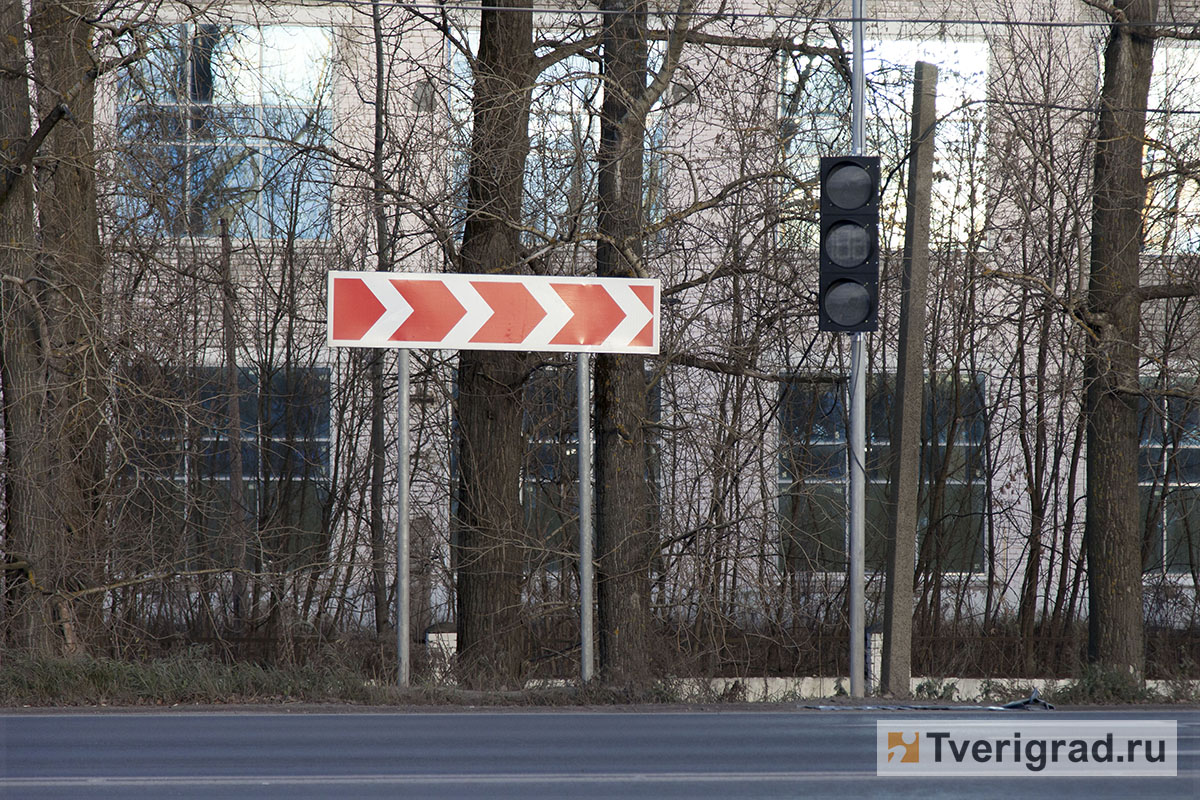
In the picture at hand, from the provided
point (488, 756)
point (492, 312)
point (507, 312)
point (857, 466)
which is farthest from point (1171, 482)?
point (488, 756)

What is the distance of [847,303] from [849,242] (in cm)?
52

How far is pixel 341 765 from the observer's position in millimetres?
6465

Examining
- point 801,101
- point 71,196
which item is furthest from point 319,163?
point 801,101

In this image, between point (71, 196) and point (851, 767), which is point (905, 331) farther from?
point (71, 196)

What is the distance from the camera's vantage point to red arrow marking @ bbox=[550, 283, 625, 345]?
32.9ft

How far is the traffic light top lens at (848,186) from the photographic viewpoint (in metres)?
9.92

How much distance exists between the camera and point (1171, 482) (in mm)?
19047

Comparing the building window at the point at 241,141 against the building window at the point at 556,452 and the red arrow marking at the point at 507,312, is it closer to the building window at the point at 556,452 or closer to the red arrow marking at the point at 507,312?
the building window at the point at 556,452

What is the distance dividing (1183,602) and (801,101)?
9055mm

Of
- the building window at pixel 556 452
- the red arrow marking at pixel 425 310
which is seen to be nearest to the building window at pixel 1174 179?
the building window at pixel 556 452

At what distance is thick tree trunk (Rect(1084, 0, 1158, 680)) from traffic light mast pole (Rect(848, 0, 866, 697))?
13.5 ft

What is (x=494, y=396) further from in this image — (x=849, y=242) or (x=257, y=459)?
(x=257, y=459)

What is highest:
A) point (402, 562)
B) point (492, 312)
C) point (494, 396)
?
point (492, 312)

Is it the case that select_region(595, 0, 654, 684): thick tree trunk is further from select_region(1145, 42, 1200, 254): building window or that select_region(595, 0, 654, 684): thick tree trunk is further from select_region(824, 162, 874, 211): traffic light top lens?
select_region(1145, 42, 1200, 254): building window
